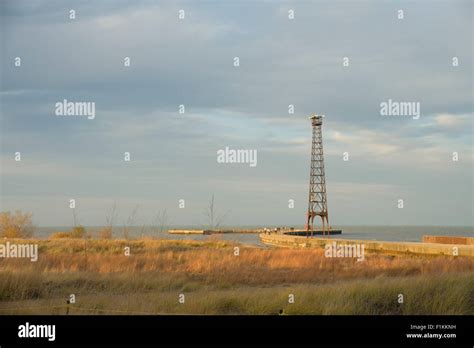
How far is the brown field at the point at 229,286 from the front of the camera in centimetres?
1195

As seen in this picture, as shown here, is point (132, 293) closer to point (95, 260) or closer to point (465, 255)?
point (95, 260)

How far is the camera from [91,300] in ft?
41.6

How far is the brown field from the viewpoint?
39.2ft

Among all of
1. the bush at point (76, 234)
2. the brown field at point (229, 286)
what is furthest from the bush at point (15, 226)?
the brown field at point (229, 286)

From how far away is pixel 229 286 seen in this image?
16.2m

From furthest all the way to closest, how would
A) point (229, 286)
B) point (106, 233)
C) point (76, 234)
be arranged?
point (76, 234) < point (106, 233) < point (229, 286)
